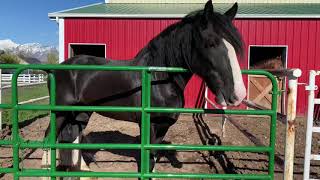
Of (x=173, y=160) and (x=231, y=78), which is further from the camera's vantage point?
(x=173, y=160)

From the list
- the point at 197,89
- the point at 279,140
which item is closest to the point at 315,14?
the point at 197,89

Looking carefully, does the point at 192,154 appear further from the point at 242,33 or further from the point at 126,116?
the point at 242,33

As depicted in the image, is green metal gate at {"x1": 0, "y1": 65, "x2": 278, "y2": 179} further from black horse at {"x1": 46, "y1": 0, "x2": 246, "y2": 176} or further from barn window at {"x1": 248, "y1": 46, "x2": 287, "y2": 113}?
barn window at {"x1": 248, "y1": 46, "x2": 287, "y2": 113}

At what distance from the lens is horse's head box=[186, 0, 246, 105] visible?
239 centimetres

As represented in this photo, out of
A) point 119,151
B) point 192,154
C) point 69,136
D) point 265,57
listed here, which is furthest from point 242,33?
A: point 69,136

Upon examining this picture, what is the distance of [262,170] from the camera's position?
4691 mm

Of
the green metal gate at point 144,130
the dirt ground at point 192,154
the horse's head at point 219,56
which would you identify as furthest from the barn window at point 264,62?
the horse's head at point 219,56

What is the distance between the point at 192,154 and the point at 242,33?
20.6 ft

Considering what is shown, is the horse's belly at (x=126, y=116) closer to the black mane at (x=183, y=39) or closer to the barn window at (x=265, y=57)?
the black mane at (x=183, y=39)

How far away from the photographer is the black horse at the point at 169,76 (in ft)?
8.13

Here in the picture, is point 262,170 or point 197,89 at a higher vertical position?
point 197,89

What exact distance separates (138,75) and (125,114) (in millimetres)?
567

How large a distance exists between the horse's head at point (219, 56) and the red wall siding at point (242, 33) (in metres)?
8.00

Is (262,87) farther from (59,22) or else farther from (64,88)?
(64,88)
